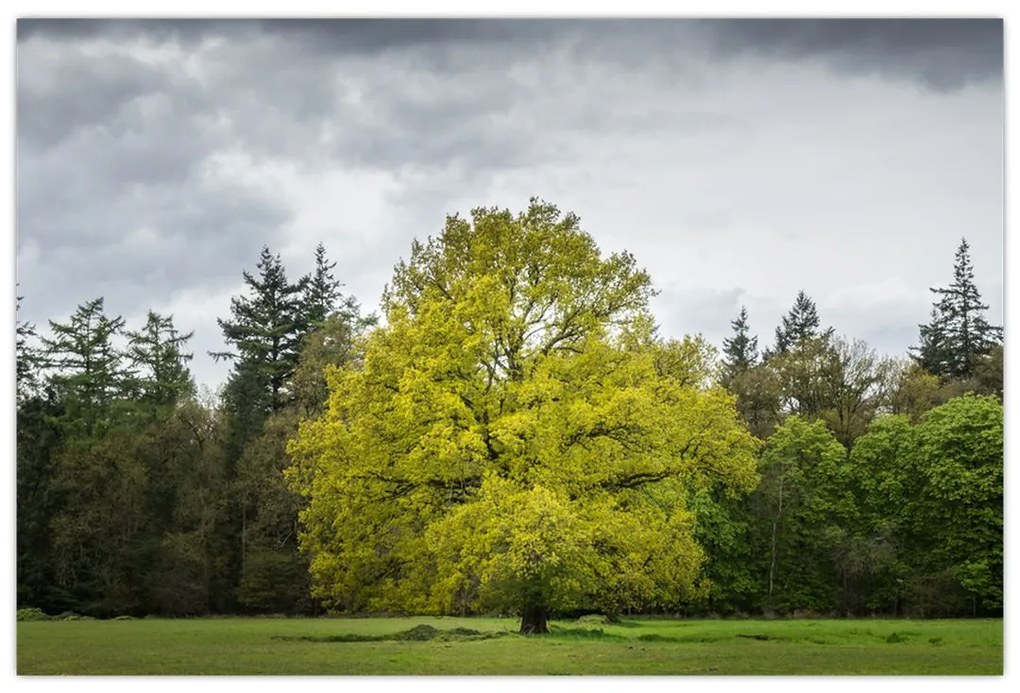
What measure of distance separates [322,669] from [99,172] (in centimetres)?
958

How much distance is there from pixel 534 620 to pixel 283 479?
1370cm

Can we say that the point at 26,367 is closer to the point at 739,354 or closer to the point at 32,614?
the point at 32,614

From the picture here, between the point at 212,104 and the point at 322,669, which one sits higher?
the point at 212,104

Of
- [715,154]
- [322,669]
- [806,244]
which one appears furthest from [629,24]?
[322,669]

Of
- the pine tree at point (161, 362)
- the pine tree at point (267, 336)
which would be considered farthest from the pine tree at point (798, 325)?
the pine tree at point (161, 362)

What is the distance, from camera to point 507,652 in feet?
58.5

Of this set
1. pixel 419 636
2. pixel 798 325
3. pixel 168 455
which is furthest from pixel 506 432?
pixel 798 325

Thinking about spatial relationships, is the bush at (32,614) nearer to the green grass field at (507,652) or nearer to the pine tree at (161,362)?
the green grass field at (507,652)

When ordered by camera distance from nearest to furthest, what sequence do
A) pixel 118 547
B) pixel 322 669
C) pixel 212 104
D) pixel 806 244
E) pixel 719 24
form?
1. pixel 322 669
2. pixel 719 24
3. pixel 212 104
4. pixel 806 244
5. pixel 118 547

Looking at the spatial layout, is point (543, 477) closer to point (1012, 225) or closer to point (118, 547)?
point (1012, 225)

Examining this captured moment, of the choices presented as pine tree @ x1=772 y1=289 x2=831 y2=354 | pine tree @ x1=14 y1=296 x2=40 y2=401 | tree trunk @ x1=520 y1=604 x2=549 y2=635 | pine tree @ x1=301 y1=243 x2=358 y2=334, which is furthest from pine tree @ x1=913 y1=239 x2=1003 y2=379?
pine tree @ x1=14 y1=296 x2=40 y2=401

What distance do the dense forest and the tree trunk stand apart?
29cm

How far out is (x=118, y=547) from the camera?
96.0 feet

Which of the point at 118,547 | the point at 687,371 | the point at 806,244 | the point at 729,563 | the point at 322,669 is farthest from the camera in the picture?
the point at 729,563
